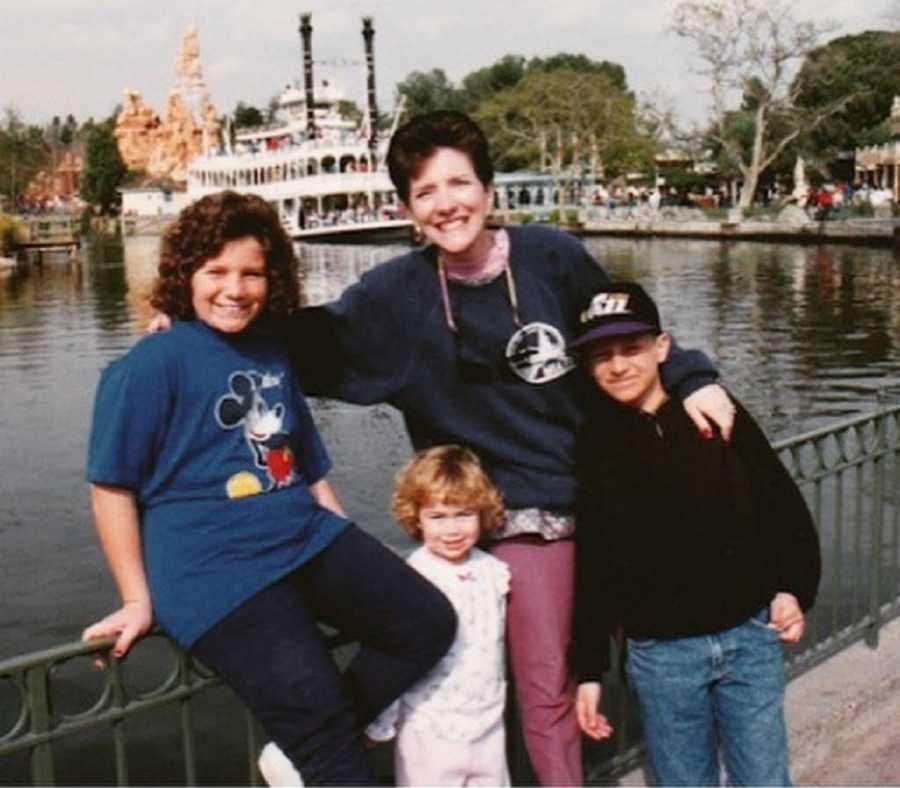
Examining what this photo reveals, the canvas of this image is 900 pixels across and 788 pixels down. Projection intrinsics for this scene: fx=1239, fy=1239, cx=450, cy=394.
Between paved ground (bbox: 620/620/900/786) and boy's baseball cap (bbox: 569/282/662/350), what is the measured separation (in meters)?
1.57

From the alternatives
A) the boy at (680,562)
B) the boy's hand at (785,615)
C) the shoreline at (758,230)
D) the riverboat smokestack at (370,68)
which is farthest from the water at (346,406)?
the riverboat smokestack at (370,68)

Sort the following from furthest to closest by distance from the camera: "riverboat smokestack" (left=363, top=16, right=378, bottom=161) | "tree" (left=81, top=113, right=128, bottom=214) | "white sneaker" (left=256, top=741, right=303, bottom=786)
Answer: "tree" (left=81, top=113, right=128, bottom=214)
"riverboat smokestack" (left=363, top=16, right=378, bottom=161)
"white sneaker" (left=256, top=741, right=303, bottom=786)

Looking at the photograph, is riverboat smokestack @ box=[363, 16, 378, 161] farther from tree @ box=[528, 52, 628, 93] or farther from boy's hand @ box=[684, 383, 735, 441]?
boy's hand @ box=[684, 383, 735, 441]

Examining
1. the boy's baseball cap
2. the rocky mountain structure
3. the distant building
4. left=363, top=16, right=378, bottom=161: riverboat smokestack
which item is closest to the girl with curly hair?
the boy's baseball cap

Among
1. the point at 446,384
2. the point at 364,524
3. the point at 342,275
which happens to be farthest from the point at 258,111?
the point at 446,384

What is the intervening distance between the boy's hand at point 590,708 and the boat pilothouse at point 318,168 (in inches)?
2467

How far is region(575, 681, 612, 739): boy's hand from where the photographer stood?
3051mm

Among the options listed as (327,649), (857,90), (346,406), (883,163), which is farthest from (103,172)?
(327,649)

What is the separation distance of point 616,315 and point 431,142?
61cm

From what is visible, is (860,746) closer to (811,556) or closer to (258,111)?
(811,556)

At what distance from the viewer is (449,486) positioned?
2980 millimetres

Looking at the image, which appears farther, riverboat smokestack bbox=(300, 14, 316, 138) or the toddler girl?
riverboat smokestack bbox=(300, 14, 316, 138)

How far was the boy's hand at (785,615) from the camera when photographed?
3.11m

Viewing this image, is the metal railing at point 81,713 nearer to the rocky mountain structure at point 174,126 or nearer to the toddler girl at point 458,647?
the toddler girl at point 458,647
